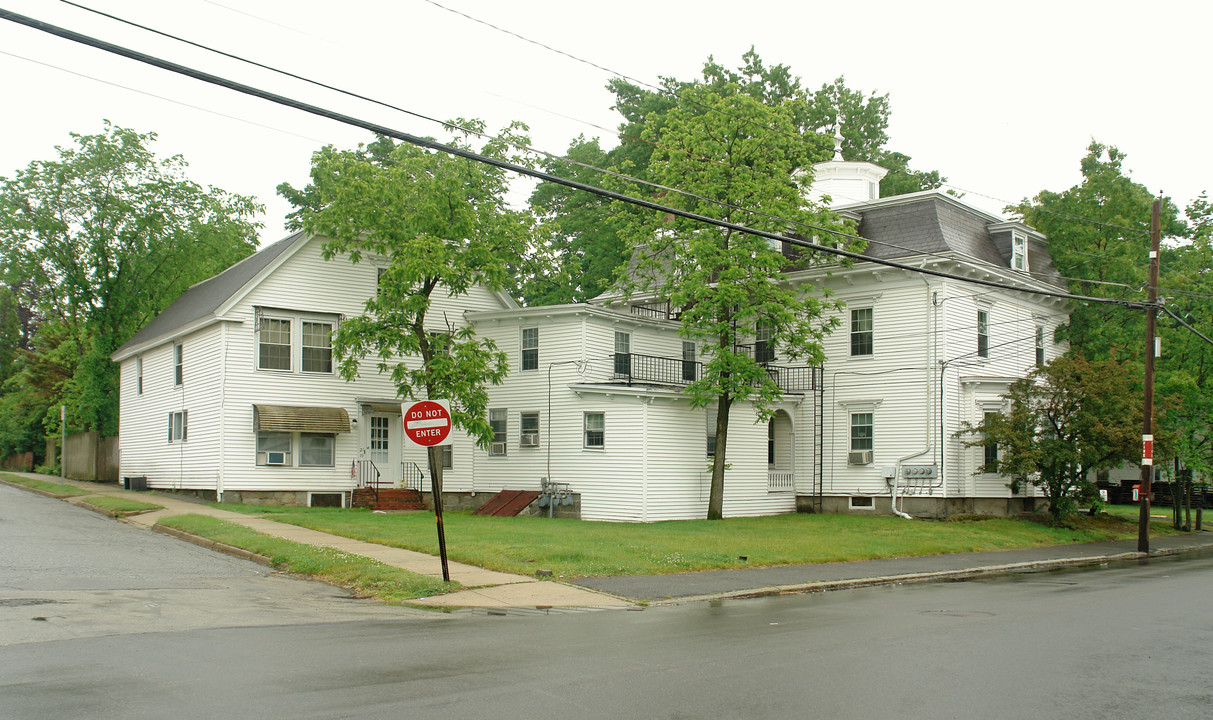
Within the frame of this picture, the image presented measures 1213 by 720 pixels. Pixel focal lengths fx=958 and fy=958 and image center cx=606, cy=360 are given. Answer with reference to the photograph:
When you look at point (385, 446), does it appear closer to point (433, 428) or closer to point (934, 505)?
point (934, 505)

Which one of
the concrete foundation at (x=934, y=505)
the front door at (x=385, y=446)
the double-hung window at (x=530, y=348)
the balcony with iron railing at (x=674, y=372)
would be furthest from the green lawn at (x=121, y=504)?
the concrete foundation at (x=934, y=505)

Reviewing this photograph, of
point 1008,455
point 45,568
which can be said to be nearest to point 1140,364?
point 1008,455

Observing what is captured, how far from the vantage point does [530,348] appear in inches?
1219

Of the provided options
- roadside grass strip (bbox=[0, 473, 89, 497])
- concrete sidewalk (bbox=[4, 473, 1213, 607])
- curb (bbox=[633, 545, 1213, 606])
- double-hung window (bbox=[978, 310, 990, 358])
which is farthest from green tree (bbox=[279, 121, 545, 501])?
double-hung window (bbox=[978, 310, 990, 358])

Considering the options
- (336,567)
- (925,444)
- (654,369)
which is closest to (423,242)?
(654,369)

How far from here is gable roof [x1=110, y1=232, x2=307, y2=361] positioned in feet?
100

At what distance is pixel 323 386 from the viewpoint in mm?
30891

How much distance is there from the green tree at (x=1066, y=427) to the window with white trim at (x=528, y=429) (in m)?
13.2

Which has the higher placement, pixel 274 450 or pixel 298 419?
pixel 298 419

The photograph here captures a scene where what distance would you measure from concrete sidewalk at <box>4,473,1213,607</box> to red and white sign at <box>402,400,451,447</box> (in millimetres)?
2332

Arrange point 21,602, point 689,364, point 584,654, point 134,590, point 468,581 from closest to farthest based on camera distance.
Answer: point 584,654
point 21,602
point 134,590
point 468,581
point 689,364

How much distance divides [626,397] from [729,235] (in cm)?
580

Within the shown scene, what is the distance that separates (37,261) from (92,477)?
945cm

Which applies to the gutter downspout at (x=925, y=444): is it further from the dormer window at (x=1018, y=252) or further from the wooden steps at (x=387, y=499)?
the wooden steps at (x=387, y=499)
